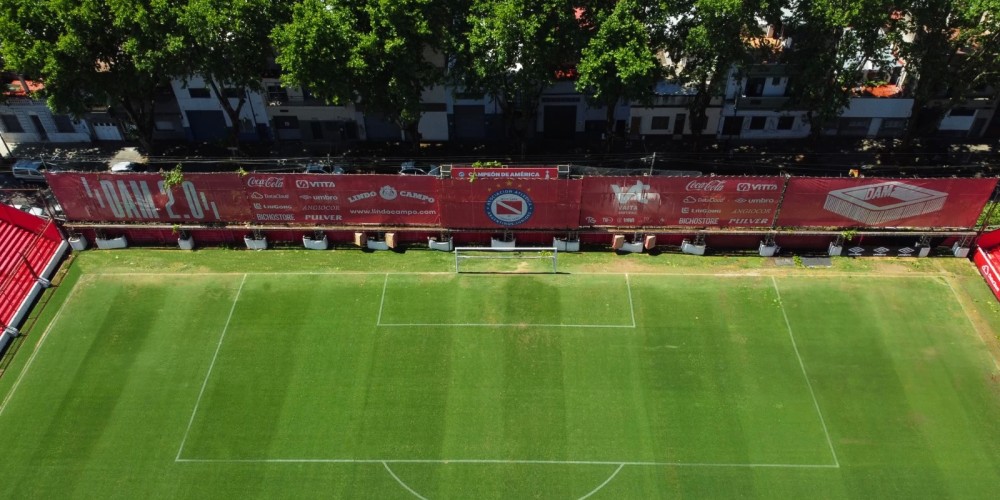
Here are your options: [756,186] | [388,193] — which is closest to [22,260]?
[388,193]

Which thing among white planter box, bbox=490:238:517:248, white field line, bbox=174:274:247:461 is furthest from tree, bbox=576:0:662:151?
white field line, bbox=174:274:247:461

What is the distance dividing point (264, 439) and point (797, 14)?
36.6 metres

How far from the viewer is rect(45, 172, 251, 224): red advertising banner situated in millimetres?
34000

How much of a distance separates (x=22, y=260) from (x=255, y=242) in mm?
10777

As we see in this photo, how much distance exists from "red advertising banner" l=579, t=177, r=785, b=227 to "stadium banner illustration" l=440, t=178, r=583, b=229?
920 millimetres

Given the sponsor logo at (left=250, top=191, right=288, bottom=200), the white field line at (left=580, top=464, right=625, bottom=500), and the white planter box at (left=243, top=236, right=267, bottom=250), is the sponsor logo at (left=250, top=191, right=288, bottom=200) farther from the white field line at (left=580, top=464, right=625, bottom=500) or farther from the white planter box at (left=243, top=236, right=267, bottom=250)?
the white field line at (left=580, top=464, right=625, bottom=500)

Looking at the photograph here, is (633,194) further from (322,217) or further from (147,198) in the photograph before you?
(147,198)

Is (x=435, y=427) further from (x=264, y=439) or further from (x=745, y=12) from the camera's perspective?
(x=745, y=12)

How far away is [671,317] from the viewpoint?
31.4m

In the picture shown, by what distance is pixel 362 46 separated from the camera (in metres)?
37.3

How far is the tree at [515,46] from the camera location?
36.9m

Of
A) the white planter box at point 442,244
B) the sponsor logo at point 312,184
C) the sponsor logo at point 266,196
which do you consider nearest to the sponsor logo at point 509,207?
the white planter box at point 442,244

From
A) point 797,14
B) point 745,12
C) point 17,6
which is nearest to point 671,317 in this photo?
point 745,12

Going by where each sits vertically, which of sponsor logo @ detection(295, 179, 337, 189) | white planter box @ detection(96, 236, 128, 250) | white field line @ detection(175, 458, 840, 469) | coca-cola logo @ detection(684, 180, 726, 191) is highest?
coca-cola logo @ detection(684, 180, 726, 191)
